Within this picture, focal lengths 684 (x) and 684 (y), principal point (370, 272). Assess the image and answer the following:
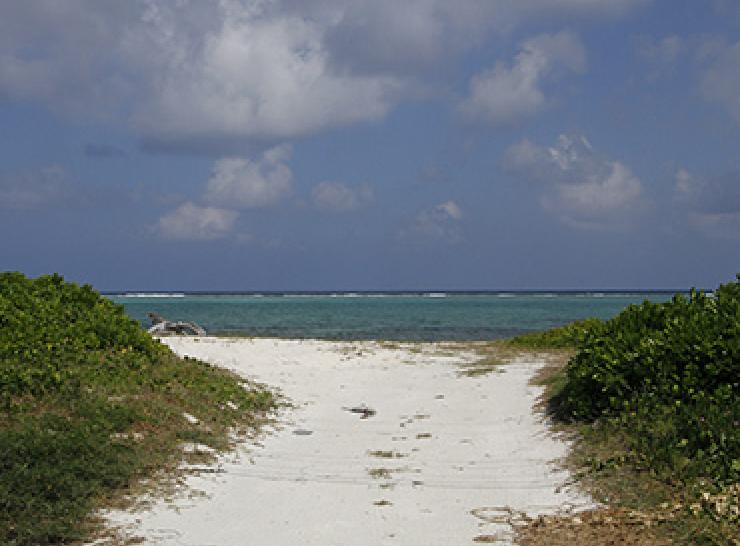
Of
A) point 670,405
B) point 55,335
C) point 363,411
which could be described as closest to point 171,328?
point 363,411

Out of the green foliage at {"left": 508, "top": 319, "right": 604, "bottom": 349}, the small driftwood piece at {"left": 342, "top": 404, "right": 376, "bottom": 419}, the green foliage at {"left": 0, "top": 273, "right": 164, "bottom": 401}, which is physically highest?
the green foliage at {"left": 0, "top": 273, "right": 164, "bottom": 401}

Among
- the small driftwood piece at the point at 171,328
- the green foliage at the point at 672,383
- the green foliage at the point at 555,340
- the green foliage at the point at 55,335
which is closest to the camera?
the green foliage at the point at 672,383

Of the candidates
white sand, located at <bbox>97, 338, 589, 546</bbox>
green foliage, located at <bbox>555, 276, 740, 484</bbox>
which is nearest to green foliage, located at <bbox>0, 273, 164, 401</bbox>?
white sand, located at <bbox>97, 338, 589, 546</bbox>

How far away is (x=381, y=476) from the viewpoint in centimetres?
906

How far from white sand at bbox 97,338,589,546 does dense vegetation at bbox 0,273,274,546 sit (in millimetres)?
739

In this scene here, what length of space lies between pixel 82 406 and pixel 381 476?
434 centimetres

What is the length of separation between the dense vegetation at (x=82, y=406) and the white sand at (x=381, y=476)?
2.43 feet

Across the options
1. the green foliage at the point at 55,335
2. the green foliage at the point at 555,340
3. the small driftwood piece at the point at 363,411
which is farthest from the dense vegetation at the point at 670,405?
the green foliage at the point at 555,340

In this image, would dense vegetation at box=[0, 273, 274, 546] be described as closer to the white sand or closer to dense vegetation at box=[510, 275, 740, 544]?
the white sand

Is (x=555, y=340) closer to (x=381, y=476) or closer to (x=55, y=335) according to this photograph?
(x=381, y=476)

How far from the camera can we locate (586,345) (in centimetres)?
1184

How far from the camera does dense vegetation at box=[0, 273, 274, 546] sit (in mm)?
7039

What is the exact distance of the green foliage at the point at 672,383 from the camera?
8023 millimetres

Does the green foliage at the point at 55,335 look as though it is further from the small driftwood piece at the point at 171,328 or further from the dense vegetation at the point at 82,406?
the small driftwood piece at the point at 171,328
